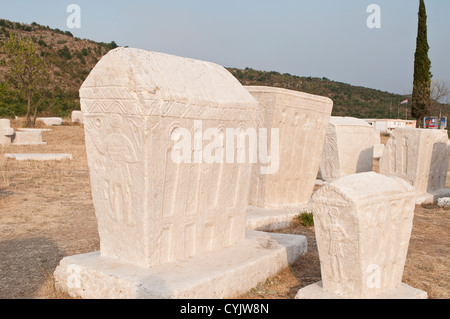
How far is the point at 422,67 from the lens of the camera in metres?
25.3

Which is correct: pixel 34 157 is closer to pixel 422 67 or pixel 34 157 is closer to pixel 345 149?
pixel 345 149

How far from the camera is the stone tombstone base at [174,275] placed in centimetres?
314

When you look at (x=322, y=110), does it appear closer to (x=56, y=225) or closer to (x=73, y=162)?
(x=56, y=225)

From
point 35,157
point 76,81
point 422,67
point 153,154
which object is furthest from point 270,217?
point 76,81

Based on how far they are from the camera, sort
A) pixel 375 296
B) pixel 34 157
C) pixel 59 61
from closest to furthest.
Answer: pixel 375 296 → pixel 34 157 → pixel 59 61

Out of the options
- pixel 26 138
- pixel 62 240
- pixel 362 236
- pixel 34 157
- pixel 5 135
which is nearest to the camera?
pixel 362 236

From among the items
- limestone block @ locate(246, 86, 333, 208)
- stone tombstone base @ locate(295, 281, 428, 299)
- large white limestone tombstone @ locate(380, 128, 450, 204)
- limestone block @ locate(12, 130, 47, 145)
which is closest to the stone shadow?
stone tombstone base @ locate(295, 281, 428, 299)

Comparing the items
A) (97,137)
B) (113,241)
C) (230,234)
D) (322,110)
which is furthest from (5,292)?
(322,110)

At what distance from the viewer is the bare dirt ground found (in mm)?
3880

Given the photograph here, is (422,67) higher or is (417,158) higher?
(422,67)

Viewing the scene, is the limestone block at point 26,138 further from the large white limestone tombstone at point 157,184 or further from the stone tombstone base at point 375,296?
the stone tombstone base at point 375,296

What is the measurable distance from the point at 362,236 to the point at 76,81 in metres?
37.7

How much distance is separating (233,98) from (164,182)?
1116 millimetres

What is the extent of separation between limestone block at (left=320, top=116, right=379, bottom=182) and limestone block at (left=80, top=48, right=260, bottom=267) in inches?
238
